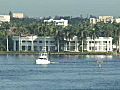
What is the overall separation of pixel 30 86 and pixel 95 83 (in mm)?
9925

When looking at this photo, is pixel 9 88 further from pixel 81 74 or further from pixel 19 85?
pixel 81 74

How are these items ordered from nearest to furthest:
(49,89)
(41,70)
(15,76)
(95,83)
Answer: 1. (49,89)
2. (95,83)
3. (15,76)
4. (41,70)

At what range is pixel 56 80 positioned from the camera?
106 meters

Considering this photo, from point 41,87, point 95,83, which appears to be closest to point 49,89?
point 41,87

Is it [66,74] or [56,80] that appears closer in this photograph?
[56,80]

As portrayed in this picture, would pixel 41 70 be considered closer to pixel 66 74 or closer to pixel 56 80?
pixel 66 74

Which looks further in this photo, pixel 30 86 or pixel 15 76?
pixel 15 76

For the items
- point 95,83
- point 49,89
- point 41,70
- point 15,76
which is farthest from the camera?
point 41,70

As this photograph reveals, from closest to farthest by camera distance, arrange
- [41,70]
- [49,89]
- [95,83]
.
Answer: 1. [49,89]
2. [95,83]
3. [41,70]

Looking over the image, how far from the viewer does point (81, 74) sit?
11806 cm

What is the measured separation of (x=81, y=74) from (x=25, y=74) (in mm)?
9351

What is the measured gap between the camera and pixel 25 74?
118 m

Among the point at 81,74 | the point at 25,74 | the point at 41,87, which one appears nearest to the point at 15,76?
the point at 25,74

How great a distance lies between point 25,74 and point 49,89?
24.8 m
